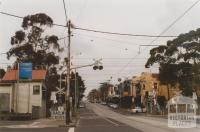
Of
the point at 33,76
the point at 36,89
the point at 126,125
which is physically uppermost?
the point at 33,76

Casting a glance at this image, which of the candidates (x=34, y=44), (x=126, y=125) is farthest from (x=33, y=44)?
(x=126, y=125)

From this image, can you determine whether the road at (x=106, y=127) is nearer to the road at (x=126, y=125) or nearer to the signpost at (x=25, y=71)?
the road at (x=126, y=125)

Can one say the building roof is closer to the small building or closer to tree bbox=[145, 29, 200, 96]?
the small building

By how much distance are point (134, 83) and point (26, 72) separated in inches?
3529

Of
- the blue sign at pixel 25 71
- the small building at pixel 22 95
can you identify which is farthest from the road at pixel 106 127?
the small building at pixel 22 95

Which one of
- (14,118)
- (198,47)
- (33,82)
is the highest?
(198,47)

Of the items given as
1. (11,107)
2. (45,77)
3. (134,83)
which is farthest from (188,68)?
(134,83)

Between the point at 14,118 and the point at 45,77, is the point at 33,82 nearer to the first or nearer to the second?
the point at 45,77

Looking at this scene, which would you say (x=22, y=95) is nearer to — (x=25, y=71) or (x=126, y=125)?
(x=25, y=71)

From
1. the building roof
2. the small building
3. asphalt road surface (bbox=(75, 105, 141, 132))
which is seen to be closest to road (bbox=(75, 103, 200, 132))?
asphalt road surface (bbox=(75, 105, 141, 132))

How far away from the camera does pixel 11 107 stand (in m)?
73.1

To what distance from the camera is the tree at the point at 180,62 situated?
258 ft

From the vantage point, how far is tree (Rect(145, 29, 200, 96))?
258 ft

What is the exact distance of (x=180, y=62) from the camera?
280ft
